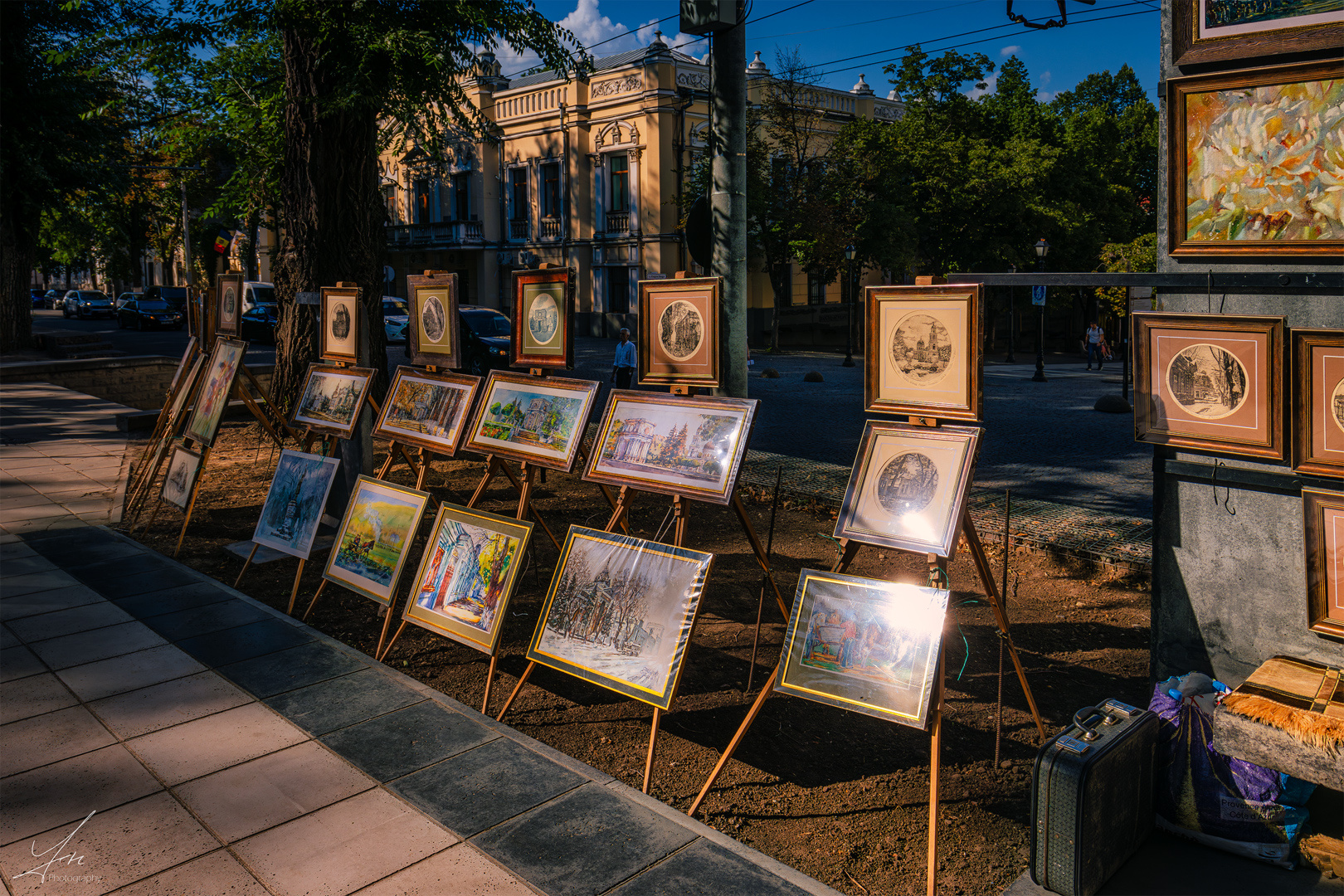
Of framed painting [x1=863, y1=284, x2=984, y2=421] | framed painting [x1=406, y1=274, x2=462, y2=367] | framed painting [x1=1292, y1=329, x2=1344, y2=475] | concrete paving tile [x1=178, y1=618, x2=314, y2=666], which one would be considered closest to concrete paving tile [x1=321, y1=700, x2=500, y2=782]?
concrete paving tile [x1=178, y1=618, x2=314, y2=666]

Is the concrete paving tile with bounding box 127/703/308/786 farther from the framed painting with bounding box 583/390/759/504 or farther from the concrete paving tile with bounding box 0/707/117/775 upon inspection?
the framed painting with bounding box 583/390/759/504

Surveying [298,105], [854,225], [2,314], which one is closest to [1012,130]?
[854,225]

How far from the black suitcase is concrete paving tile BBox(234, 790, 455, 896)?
6.73ft

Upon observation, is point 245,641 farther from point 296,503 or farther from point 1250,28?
point 1250,28

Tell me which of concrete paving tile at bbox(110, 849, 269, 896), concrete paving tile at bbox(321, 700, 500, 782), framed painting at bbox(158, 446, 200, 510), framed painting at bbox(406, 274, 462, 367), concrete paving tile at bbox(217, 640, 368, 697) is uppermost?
framed painting at bbox(406, 274, 462, 367)

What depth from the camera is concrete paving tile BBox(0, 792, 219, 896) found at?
3180mm

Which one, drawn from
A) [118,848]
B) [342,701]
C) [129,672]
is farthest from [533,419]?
[118,848]

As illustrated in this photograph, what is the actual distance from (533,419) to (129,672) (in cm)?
252

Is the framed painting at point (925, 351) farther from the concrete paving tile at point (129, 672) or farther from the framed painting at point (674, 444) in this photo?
the concrete paving tile at point (129, 672)

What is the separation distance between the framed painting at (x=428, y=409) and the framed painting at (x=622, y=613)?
→ 1647 millimetres

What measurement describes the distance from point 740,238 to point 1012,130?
→ 1206 inches

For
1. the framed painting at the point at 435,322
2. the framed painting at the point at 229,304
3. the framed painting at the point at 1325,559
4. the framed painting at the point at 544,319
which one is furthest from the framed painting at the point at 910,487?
the framed painting at the point at 229,304

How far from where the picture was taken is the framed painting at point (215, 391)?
7354mm

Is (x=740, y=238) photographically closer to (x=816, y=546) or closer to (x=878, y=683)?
(x=816, y=546)
